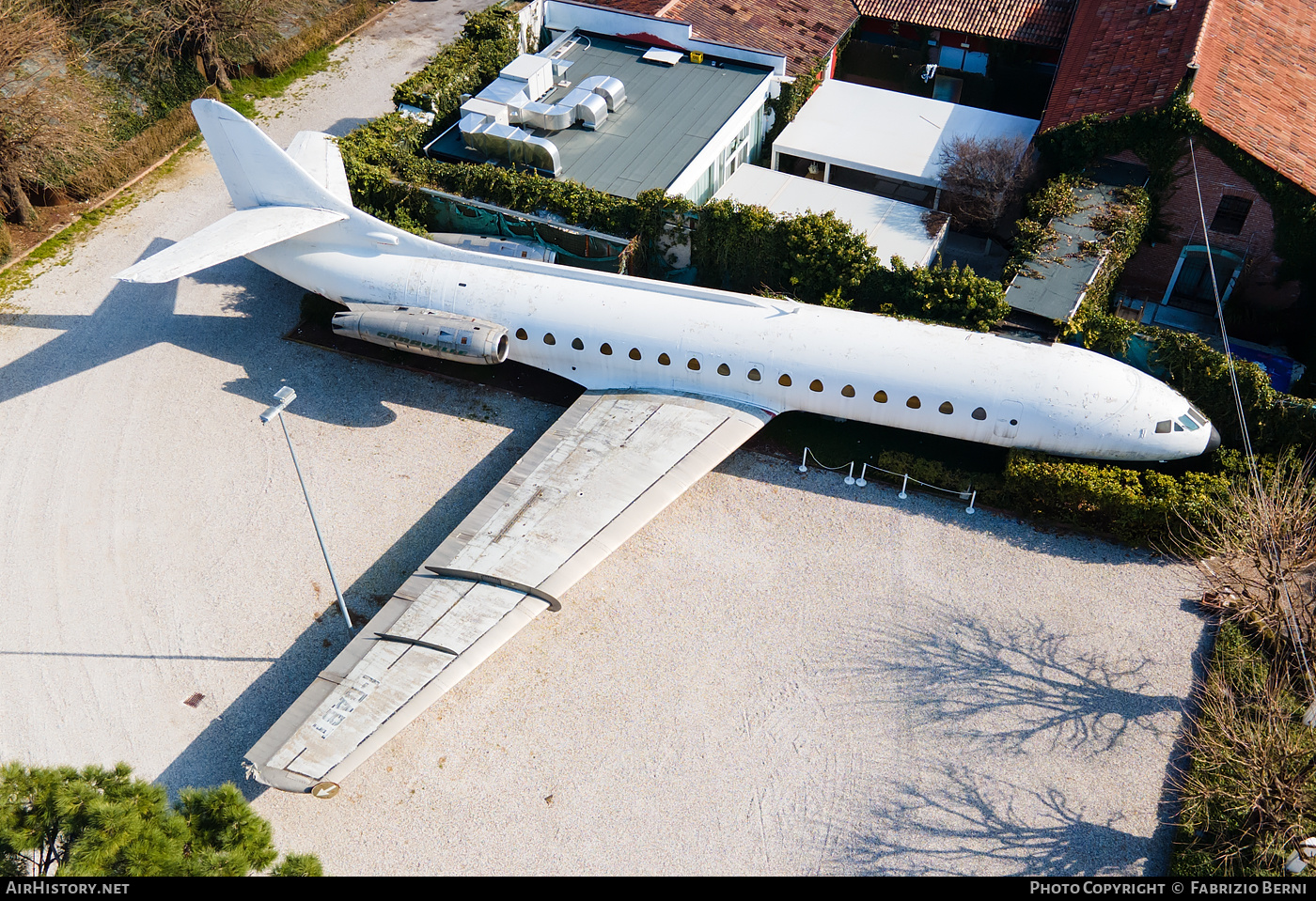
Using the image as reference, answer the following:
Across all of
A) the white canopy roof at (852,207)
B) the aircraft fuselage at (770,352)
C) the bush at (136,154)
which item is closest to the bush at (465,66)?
the bush at (136,154)

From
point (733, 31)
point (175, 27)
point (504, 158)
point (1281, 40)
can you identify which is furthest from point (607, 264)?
point (1281, 40)

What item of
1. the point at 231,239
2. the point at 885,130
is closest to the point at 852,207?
the point at 885,130

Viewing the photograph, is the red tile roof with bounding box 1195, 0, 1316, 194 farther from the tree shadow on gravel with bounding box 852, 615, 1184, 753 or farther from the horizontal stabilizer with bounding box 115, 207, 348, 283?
the horizontal stabilizer with bounding box 115, 207, 348, 283

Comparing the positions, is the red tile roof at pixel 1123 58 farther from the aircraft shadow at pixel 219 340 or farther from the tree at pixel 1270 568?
the aircraft shadow at pixel 219 340

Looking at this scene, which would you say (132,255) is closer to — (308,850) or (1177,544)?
(308,850)

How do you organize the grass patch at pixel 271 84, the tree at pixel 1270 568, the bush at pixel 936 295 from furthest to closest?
1. the grass patch at pixel 271 84
2. the bush at pixel 936 295
3. the tree at pixel 1270 568

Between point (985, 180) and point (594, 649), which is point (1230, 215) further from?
point (594, 649)
